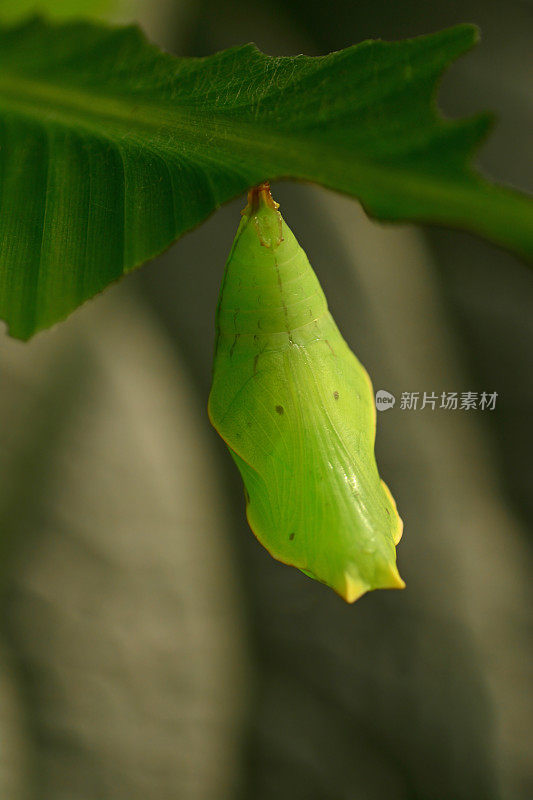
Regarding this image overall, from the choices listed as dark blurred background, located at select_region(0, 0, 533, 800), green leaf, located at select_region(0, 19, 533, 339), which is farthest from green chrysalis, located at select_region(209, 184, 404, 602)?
dark blurred background, located at select_region(0, 0, 533, 800)

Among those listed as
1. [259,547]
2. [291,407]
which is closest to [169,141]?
[291,407]

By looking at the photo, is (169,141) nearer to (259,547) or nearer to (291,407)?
(291,407)

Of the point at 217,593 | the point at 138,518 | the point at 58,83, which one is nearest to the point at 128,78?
the point at 58,83

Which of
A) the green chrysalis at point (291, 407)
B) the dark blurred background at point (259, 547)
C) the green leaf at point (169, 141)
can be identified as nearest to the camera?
the green leaf at point (169, 141)

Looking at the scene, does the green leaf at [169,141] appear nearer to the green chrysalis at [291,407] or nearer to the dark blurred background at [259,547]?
the green chrysalis at [291,407]

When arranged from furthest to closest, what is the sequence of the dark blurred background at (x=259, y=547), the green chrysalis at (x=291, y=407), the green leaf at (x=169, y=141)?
the dark blurred background at (x=259, y=547)
the green chrysalis at (x=291, y=407)
the green leaf at (x=169, y=141)

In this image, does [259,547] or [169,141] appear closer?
[169,141]

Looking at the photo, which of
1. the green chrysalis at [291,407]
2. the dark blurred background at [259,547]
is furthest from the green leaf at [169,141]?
the dark blurred background at [259,547]
